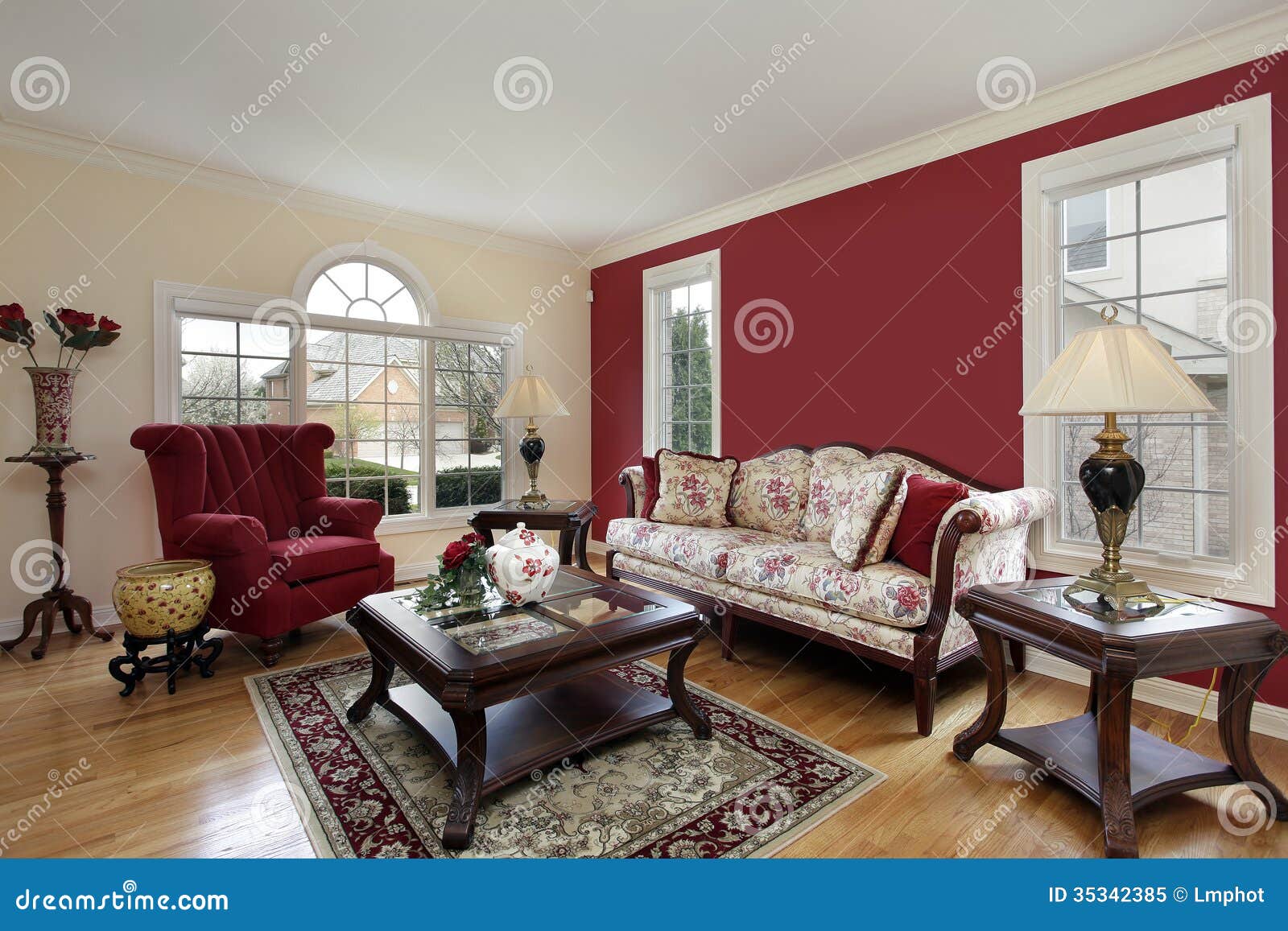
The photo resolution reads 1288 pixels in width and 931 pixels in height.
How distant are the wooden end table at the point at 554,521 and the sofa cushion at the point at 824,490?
1.39 metres

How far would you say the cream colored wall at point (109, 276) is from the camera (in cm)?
339

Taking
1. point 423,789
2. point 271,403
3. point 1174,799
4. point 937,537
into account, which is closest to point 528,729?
point 423,789

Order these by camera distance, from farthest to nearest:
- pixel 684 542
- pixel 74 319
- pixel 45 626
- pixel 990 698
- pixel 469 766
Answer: pixel 684 542
pixel 74 319
pixel 45 626
pixel 990 698
pixel 469 766

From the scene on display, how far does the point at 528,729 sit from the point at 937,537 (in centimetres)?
169

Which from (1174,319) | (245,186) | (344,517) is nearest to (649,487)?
(344,517)

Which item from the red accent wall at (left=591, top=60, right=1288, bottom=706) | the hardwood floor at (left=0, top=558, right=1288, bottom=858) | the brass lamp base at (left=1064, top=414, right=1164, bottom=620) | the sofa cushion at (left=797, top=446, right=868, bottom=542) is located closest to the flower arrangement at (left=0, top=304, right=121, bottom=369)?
the hardwood floor at (left=0, top=558, right=1288, bottom=858)

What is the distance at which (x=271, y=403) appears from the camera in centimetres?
421

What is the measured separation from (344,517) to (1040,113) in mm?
4070

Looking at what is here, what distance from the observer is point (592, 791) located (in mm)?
1991

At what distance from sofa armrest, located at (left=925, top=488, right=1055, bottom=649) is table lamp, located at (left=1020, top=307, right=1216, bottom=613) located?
1.30ft

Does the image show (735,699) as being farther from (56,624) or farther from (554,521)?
(56,624)

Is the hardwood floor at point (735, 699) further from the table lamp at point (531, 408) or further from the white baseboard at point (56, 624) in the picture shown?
the table lamp at point (531, 408)

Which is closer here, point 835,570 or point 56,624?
point 835,570

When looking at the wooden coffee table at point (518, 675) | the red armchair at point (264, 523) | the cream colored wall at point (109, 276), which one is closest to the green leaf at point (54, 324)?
the cream colored wall at point (109, 276)
